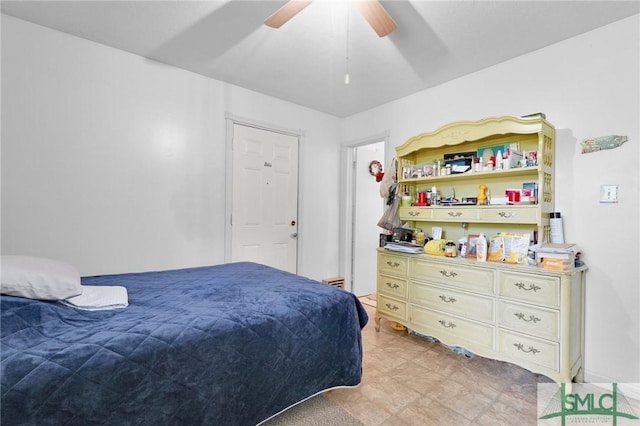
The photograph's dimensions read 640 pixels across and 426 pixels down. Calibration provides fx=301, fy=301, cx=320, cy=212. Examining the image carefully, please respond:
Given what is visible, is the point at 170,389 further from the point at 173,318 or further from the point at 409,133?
the point at 409,133

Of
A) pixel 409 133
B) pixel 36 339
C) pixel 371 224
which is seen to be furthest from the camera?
pixel 371 224

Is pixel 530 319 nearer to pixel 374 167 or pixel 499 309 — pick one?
pixel 499 309

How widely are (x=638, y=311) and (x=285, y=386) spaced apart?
2.26 meters

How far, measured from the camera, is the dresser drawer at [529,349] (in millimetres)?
1879

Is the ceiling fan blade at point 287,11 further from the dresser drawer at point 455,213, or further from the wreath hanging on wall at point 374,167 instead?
the wreath hanging on wall at point 374,167

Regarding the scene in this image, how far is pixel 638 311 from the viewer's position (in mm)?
1924

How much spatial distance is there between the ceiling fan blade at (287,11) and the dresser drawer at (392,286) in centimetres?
221

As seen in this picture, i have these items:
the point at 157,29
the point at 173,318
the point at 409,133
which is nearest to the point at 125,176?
the point at 157,29

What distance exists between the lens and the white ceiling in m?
1.94

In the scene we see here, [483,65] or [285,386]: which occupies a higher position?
[483,65]

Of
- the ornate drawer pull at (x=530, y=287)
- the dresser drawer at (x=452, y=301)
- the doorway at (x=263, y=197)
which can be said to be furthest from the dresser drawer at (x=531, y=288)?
the doorway at (x=263, y=197)

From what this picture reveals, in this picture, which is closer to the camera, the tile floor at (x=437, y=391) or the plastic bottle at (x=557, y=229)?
the tile floor at (x=437, y=391)

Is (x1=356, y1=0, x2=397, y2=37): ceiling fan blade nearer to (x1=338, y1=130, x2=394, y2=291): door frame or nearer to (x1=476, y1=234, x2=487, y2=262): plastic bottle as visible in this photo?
(x1=476, y1=234, x2=487, y2=262): plastic bottle

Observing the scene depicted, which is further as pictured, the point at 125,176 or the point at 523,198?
the point at 125,176
